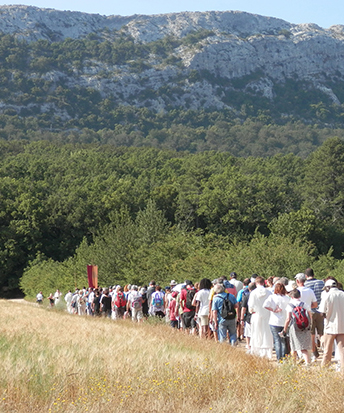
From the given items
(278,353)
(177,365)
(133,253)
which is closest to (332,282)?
(278,353)

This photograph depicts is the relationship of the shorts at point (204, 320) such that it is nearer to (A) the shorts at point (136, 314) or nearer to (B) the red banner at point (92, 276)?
(A) the shorts at point (136, 314)

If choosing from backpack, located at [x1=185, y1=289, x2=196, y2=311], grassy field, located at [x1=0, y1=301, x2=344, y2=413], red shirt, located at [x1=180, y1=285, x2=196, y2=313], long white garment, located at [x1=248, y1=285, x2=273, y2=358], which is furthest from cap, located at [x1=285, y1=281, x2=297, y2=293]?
red shirt, located at [x1=180, y1=285, x2=196, y2=313]

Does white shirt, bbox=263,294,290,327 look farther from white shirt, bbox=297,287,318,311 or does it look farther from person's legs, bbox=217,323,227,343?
person's legs, bbox=217,323,227,343

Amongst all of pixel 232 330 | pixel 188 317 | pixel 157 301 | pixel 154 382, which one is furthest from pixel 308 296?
pixel 157 301

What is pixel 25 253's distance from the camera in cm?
7556

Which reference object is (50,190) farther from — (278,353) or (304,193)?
(278,353)

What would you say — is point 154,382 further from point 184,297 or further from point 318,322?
point 184,297

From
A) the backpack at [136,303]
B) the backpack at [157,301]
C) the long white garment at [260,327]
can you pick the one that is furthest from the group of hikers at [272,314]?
the backpack at [136,303]

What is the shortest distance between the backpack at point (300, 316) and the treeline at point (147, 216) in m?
32.0

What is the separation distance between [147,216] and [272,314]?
4634cm

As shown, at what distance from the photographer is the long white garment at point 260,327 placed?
13227mm

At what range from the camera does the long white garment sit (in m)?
13.2

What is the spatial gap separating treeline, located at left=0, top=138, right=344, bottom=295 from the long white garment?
3038 centimetres

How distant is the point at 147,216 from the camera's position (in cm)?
5872
